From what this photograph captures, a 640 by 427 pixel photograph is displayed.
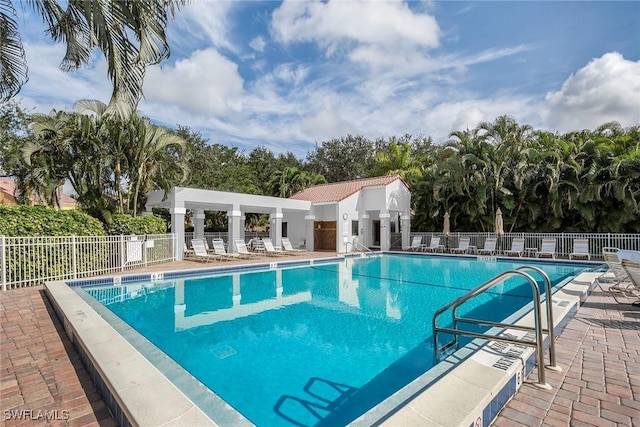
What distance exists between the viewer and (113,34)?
527 centimetres

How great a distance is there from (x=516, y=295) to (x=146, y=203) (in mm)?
19230

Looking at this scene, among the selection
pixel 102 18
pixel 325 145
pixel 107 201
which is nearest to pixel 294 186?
pixel 325 145

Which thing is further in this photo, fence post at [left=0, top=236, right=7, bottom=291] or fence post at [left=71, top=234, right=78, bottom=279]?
fence post at [left=71, top=234, right=78, bottom=279]

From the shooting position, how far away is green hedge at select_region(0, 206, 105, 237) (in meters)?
9.73

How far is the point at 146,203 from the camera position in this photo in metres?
19.8

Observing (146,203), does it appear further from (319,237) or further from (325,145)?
(325,145)

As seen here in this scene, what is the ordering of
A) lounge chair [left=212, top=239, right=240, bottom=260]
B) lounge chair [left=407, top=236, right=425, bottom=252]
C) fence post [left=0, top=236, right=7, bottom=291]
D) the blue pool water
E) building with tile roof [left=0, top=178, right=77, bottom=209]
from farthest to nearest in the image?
building with tile roof [left=0, top=178, right=77, bottom=209]
lounge chair [left=407, top=236, right=425, bottom=252]
lounge chair [left=212, top=239, right=240, bottom=260]
fence post [left=0, top=236, right=7, bottom=291]
the blue pool water

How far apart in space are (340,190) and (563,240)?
14.4m

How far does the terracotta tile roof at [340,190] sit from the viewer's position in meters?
24.1

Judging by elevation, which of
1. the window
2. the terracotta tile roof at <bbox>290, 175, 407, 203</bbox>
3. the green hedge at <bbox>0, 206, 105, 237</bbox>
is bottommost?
the window

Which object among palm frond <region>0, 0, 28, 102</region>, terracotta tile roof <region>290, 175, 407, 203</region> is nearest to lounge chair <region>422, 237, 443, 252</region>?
terracotta tile roof <region>290, 175, 407, 203</region>

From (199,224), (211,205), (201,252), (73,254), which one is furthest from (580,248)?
(73,254)

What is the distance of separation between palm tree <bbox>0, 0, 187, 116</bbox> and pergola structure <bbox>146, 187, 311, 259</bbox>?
10854mm

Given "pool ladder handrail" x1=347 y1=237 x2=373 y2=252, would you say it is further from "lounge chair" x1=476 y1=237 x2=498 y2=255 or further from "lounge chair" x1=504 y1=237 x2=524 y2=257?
"lounge chair" x1=504 y1=237 x2=524 y2=257
